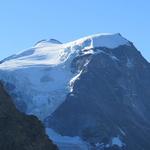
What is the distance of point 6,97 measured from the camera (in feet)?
257

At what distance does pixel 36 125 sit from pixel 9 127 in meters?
4.04

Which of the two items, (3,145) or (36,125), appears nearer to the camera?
(3,145)

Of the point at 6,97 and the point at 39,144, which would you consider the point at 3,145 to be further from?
the point at 6,97

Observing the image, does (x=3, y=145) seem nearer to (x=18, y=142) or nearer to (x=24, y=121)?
(x=18, y=142)

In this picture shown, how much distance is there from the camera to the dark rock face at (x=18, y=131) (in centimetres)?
7044

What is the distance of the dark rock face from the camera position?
7044 cm

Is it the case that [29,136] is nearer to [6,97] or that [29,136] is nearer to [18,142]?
[18,142]

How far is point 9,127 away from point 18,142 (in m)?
2.21

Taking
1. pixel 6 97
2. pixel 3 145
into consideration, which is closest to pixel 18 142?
pixel 3 145

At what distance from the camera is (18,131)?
237 feet

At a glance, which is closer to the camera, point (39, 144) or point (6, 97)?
point (39, 144)

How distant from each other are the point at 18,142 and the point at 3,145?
1564 millimetres

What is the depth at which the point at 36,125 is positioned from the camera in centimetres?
7531

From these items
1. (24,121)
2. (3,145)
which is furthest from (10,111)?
(3,145)
